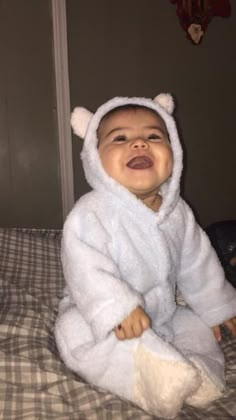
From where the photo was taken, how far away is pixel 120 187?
978 mm

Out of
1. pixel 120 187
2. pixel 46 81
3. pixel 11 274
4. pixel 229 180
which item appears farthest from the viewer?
pixel 229 180

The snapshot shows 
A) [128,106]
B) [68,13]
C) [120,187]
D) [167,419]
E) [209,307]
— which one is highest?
[68,13]

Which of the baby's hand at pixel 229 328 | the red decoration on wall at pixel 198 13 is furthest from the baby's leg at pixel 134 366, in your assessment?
the red decoration on wall at pixel 198 13

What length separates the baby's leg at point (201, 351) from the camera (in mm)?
867

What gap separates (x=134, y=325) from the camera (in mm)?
826

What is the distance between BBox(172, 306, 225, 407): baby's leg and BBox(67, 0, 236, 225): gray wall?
4.14 ft

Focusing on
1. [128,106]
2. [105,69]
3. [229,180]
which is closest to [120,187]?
[128,106]

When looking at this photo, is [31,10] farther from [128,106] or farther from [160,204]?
[160,204]

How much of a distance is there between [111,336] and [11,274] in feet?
2.16

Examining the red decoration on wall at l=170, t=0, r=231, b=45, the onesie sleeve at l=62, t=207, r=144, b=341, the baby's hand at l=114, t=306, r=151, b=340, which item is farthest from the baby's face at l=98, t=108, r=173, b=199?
the red decoration on wall at l=170, t=0, r=231, b=45

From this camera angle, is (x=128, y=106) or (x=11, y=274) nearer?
(x=128, y=106)

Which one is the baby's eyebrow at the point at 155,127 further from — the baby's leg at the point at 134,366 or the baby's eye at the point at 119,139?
the baby's leg at the point at 134,366

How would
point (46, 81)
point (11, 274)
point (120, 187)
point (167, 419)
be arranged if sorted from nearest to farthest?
point (167, 419), point (120, 187), point (11, 274), point (46, 81)

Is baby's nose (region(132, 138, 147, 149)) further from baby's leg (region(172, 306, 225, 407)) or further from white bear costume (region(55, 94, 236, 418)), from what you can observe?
baby's leg (region(172, 306, 225, 407))
